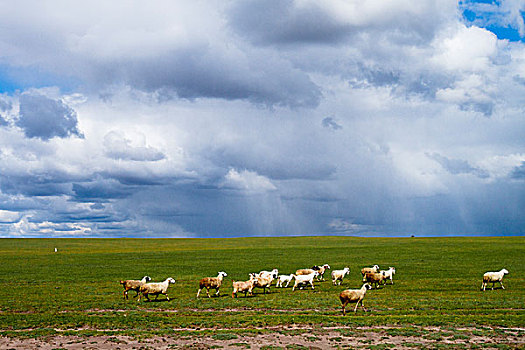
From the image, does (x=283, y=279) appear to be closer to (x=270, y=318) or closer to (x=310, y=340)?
(x=270, y=318)

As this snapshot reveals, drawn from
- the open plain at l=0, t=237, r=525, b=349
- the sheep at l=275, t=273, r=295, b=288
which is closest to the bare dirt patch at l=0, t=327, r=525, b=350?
the open plain at l=0, t=237, r=525, b=349

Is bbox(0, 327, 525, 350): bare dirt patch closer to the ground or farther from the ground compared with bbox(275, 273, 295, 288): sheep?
closer to the ground

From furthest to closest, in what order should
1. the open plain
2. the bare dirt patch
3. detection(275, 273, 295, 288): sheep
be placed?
detection(275, 273, 295, 288): sheep
the open plain
the bare dirt patch

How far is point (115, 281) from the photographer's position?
45.4m

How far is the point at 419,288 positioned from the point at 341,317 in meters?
15.0

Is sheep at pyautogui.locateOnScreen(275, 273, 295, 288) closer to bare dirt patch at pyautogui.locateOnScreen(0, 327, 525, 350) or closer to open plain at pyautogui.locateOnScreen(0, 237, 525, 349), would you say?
open plain at pyautogui.locateOnScreen(0, 237, 525, 349)

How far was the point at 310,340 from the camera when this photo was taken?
760 inches

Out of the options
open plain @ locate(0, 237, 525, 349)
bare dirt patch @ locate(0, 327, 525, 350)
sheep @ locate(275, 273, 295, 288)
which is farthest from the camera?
sheep @ locate(275, 273, 295, 288)

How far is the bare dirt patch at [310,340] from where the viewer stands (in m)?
18.5

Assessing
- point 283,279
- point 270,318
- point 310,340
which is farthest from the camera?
point 283,279

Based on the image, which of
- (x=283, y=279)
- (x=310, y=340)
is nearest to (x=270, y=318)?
(x=310, y=340)

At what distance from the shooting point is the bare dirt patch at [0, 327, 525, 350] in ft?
60.6

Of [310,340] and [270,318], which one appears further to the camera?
[270,318]

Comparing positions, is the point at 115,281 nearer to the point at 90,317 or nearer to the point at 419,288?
the point at 90,317
